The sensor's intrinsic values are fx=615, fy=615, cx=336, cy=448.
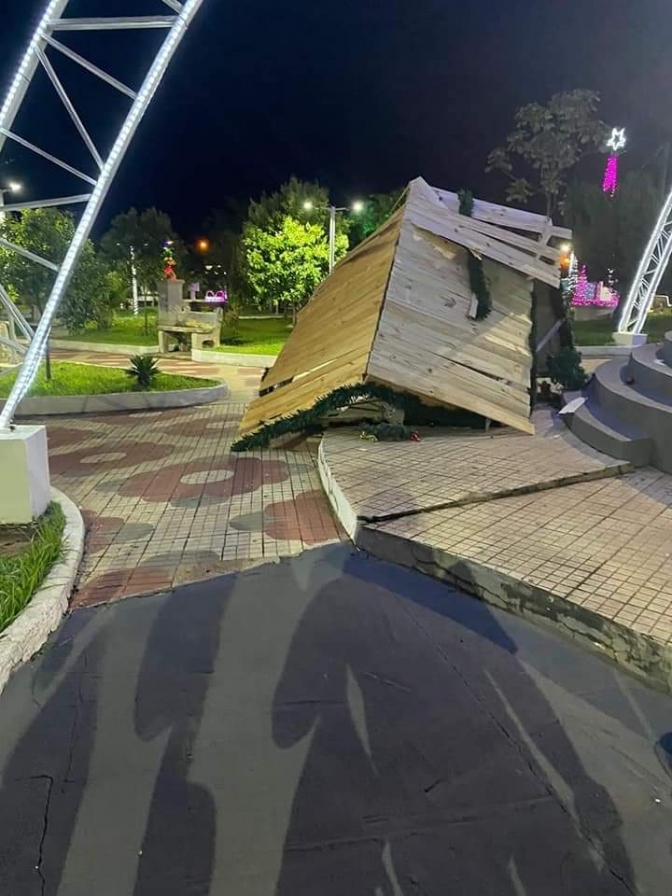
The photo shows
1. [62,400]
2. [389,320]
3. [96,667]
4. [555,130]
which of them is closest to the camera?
[96,667]

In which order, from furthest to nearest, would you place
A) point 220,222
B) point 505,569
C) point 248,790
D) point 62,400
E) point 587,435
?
point 220,222, point 62,400, point 587,435, point 505,569, point 248,790

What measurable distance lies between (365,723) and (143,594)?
206 centimetres

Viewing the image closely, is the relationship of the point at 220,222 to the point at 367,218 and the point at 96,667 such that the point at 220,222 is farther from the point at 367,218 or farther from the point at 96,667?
the point at 96,667

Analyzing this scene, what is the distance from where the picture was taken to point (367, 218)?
106ft

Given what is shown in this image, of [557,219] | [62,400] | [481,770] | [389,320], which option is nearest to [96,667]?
[481,770]

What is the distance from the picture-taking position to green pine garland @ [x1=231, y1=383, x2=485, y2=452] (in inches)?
308

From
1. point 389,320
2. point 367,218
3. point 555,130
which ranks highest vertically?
point 555,130

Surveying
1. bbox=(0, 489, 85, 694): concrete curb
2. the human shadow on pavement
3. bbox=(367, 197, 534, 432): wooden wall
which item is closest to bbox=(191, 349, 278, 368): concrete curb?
bbox=(367, 197, 534, 432): wooden wall

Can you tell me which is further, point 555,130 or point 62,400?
point 555,130

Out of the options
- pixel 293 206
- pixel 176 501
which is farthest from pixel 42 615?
pixel 293 206

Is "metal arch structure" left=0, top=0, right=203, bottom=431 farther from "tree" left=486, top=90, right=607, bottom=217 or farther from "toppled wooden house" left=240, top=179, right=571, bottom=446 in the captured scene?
"tree" left=486, top=90, right=607, bottom=217

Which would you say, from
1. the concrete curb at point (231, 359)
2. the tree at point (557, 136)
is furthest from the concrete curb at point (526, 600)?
the tree at point (557, 136)

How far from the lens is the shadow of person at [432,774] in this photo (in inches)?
87.8

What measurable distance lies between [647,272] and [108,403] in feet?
61.2
